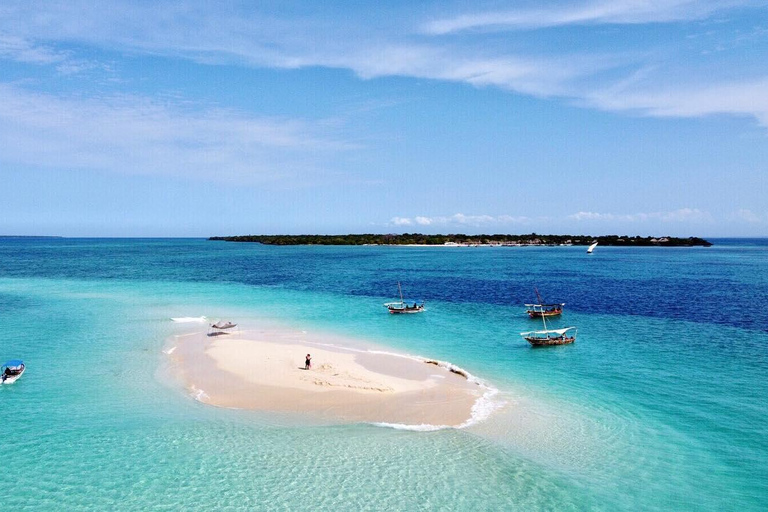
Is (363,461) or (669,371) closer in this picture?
(363,461)

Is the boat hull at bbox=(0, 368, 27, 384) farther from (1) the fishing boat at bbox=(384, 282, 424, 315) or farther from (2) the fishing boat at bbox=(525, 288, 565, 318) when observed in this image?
(2) the fishing boat at bbox=(525, 288, 565, 318)

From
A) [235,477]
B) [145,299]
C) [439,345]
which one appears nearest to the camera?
[235,477]

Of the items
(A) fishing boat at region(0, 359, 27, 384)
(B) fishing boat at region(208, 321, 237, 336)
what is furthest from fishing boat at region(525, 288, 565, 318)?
(A) fishing boat at region(0, 359, 27, 384)

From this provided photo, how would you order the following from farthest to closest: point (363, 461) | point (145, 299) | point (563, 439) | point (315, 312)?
point (145, 299) → point (315, 312) → point (563, 439) → point (363, 461)

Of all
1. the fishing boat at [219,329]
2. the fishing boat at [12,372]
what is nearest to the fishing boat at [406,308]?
the fishing boat at [219,329]

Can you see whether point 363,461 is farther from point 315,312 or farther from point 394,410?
point 315,312

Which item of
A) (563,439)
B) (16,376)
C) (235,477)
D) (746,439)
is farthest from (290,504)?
(16,376)
